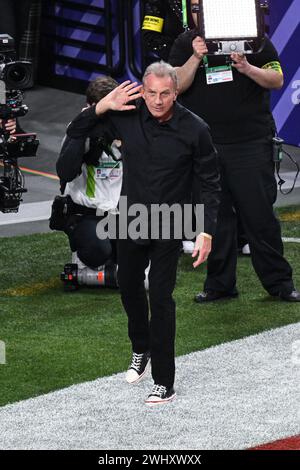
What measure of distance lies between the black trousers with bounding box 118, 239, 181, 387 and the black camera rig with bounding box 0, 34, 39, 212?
218cm

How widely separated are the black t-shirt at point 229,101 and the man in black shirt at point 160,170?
6.71 ft

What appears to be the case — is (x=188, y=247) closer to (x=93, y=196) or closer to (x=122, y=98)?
(x=93, y=196)

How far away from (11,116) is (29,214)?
3.90 m

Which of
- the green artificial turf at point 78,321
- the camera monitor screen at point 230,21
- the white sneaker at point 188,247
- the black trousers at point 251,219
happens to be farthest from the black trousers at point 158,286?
the white sneaker at point 188,247

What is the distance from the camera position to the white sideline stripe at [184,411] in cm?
655

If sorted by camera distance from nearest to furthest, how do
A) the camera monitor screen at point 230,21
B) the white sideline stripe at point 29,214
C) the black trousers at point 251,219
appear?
the camera monitor screen at point 230,21 → the black trousers at point 251,219 → the white sideline stripe at point 29,214

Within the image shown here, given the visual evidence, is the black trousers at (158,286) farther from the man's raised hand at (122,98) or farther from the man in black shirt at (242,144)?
the man in black shirt at (242,144)

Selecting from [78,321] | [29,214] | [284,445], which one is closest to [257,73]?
[78,321]

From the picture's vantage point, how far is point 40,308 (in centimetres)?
948

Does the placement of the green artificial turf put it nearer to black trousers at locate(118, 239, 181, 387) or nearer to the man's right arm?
black trousers at locate(118, 239, 181, 387)

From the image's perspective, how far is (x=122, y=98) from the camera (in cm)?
715

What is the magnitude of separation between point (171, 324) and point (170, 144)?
94 cm
